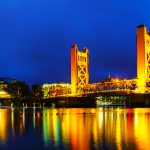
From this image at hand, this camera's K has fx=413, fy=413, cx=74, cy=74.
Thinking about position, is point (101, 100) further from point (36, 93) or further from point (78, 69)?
point (36, 93)

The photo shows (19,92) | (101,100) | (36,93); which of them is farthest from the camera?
(19,92)

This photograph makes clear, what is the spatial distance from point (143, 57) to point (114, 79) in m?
25.6

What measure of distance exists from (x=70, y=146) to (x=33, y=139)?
4198mm

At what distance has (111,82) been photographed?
440ft

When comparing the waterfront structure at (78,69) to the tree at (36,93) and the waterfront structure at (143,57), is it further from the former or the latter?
the waterfront structure at (143,57)

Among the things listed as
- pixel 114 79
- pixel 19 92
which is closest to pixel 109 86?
pixel 114 79

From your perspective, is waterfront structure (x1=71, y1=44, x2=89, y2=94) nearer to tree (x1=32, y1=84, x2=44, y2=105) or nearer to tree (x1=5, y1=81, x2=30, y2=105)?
tree (x1=32, y1=84, x2=44, y2=105)

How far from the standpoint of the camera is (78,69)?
167 metres

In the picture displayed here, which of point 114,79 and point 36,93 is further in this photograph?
point 36,93

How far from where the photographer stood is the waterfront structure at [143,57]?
117 m

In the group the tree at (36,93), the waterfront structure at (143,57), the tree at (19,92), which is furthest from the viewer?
the tree at (19,92)

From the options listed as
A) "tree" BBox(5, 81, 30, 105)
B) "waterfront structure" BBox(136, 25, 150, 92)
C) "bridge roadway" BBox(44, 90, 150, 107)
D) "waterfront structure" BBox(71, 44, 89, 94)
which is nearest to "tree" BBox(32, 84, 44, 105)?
"tree" BBox(5, 81, 30, 105)

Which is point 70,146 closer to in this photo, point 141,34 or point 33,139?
point 33,139

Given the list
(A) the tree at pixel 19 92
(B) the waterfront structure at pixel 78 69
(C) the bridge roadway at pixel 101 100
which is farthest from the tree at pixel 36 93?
(B) the waterfront structure at pixel 78 69
